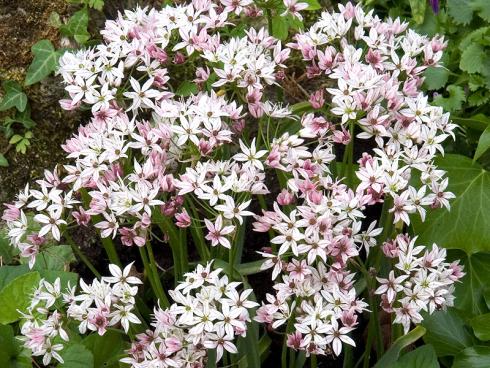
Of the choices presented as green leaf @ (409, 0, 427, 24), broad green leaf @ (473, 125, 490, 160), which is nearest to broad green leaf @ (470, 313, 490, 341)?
broad green leaf @ (473, 125, 490, 160)

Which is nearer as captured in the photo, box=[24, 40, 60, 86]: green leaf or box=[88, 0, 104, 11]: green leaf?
box=[24, 40, 60, 86]: green leaf

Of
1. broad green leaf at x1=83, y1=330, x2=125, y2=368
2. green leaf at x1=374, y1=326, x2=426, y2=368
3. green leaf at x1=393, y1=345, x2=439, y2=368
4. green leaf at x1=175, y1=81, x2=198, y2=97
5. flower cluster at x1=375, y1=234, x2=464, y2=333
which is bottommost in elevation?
green leaf at x1=374, y1=326, x2=426, y2=368

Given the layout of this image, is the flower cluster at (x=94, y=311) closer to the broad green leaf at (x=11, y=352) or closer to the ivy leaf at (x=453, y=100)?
the broad green leaf at (x=11, y=352)

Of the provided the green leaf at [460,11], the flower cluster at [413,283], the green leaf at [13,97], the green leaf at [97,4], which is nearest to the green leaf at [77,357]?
the flower cluster at [413,283]

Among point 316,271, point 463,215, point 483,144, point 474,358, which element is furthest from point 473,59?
point 316,271

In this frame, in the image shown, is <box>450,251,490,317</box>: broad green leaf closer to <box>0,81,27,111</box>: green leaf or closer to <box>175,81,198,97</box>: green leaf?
<box>175,81,198,97</box>: green leaf

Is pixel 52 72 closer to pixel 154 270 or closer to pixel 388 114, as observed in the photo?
pixel 154 270
